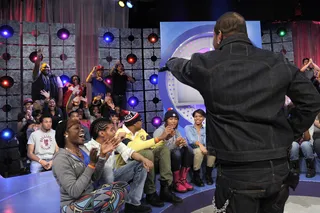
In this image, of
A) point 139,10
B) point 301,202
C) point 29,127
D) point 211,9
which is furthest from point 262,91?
point 139,10

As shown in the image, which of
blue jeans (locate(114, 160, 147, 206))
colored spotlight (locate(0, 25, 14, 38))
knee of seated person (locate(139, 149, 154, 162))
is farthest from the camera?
colored spotlight (locate(0, 25, 14, 38))

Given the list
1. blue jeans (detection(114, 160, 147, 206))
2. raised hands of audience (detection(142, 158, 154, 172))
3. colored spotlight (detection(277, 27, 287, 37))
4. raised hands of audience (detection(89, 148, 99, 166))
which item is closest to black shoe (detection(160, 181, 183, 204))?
blue jeans (detection(114, 160, 147, 206))

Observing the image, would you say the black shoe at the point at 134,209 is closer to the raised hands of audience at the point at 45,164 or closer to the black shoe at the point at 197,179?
the black shoe at the point at 197,179

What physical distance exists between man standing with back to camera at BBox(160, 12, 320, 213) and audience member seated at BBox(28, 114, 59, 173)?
2.94m

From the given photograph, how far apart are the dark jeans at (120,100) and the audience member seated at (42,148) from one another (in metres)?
2.56

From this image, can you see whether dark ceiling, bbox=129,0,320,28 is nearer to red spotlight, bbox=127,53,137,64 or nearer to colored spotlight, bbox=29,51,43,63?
red spotlight, bbox=127,53,137,64

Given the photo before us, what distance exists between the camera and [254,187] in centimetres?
115

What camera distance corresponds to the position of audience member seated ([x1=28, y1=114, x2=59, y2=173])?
143 inches

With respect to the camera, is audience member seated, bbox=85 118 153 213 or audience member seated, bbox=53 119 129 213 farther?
audience member seated, bbox=85 118 153 213

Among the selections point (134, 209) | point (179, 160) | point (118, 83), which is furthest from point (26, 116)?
point (134, 209)

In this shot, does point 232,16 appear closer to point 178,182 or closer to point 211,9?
point 178,182

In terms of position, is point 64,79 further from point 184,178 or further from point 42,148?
point 184,178

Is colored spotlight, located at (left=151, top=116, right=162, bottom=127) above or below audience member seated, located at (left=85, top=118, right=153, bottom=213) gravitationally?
above

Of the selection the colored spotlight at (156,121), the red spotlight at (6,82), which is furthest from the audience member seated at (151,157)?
the colored spotlight at (156,121)
